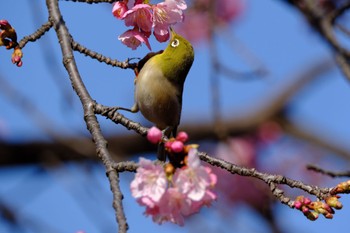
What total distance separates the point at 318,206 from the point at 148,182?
53 cm

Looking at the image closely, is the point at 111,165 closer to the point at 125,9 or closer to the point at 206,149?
the point at 125,9

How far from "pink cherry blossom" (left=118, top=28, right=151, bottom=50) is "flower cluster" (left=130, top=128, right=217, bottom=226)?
2.59ft

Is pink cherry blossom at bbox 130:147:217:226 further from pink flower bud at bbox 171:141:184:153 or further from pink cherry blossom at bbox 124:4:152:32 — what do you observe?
pink cherry blossom at bbox 124:4:152:32

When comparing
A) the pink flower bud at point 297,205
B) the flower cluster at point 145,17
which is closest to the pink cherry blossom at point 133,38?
the flower cluster at point 145,17

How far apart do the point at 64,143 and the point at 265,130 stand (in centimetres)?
269

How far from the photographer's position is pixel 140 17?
2.65 meters

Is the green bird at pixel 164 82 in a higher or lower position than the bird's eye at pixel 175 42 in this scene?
lower

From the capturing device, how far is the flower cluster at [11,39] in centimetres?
243

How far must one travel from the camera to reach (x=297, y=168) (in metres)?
7.81

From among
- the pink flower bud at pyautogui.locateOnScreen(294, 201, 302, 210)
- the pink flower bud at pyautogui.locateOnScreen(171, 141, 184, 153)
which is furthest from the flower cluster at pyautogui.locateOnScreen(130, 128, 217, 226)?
the pink flower bud at pyautogui.locateOnScreen(294, 201, 302, 210)

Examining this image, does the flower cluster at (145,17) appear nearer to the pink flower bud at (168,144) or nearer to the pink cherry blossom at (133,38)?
the pink cherry blossom at (133,38)


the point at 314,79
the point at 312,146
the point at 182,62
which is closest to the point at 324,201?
the point at 182,62

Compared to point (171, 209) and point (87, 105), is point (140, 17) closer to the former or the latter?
point (87, 105)

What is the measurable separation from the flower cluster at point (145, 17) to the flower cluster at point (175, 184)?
2.58 feet
